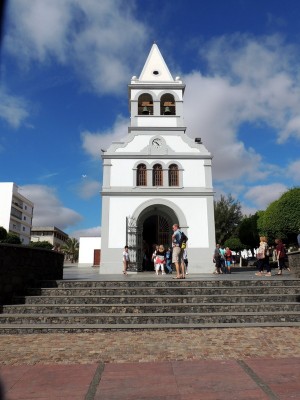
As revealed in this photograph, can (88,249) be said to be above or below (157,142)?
below

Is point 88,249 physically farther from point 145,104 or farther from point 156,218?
point 145,104

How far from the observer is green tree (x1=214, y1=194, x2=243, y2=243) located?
43.6 meters

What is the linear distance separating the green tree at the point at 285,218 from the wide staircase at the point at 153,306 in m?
19.6

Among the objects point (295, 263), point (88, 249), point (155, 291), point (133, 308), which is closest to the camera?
point (133, 308)

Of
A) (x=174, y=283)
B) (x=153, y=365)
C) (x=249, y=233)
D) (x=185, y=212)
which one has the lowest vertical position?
(x=153, y=365)

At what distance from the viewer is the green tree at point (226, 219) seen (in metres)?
43.6

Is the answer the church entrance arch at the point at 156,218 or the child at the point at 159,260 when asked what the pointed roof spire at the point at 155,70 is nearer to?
the church entrance arch at the point at 156,218

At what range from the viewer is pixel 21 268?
8.99 m

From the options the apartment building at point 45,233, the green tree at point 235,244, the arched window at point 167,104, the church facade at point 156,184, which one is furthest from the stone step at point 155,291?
the apartment building at point 45,233

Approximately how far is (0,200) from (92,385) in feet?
309

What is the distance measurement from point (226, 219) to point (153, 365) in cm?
4078

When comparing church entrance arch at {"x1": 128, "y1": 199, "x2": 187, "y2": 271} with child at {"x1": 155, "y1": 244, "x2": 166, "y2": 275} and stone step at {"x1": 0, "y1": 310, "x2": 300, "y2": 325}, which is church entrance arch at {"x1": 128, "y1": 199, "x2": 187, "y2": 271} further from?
stone step at {"x1": 0, "y1": 310, "x2": 300, "y2": 325}

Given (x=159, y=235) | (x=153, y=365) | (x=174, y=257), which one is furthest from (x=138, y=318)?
(x=159, y=235)

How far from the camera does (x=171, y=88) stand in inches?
868
